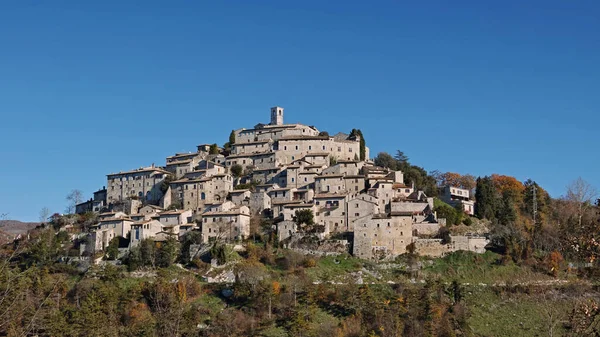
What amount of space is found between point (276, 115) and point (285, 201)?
930 inches

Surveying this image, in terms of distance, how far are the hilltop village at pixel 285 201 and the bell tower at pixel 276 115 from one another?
19.5 ft

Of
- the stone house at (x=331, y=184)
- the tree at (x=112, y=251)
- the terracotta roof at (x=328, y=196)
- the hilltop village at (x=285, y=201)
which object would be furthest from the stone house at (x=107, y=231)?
the stone house at (x=331, y=184)

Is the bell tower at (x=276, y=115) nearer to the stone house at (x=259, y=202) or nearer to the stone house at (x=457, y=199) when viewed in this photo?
the stone house at (x=259, y=202)

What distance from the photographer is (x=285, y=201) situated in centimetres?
6438

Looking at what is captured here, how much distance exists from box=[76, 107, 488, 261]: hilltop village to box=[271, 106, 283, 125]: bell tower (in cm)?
593

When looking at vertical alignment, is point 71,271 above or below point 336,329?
above

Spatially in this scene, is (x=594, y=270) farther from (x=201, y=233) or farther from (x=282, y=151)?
(x=282, y=151)

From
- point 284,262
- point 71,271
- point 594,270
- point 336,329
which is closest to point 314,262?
point 284,262

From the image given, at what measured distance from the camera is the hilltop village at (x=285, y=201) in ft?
191

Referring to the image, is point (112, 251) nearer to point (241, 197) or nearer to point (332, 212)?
point (241, 197)

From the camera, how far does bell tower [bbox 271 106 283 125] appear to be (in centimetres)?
8575

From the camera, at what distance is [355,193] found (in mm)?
63719

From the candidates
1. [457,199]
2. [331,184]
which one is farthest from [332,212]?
[457,199]

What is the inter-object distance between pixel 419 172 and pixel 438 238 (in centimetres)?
1723
